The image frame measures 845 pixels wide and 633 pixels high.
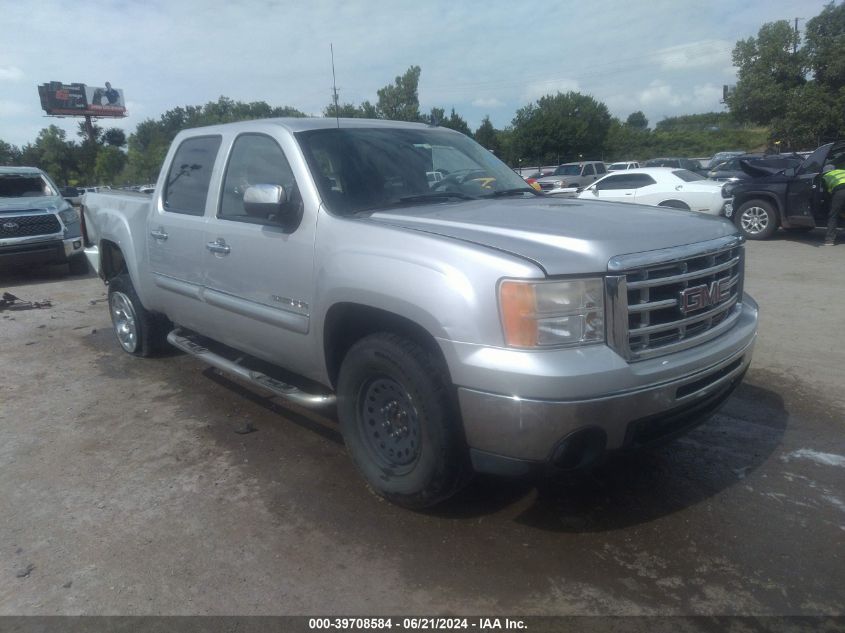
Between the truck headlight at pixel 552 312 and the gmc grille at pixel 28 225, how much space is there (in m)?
10.2

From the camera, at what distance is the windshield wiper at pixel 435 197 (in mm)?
3713

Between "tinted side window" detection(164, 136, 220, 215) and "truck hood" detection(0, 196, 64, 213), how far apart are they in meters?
7.02

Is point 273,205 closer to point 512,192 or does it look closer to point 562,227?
point 562,227

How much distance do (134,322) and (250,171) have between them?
247cm

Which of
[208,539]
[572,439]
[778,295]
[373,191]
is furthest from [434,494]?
[778,295]

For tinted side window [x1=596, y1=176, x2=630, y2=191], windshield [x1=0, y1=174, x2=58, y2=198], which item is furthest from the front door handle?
tinted side window [x1=596, y1=176, x2=630, y2=191]

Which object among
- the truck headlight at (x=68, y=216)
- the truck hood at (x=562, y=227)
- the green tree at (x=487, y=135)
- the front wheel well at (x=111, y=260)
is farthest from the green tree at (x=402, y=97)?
the green tree at (x=487, y=135)

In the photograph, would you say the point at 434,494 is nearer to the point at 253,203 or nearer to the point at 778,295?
the point at 253,203

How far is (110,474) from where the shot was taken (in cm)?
382

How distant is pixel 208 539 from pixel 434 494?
1107mm

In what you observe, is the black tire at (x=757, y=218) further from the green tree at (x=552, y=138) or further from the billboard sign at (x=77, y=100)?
the billboard sign at (x=77, y=100)

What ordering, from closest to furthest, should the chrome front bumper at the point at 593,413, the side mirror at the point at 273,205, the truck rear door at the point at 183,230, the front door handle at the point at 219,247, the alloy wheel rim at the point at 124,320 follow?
the chrome front bumper at the point at 593,413, the side mirror at the point at 273,205, the front door handle at the point at 219,247, the truck rear door at the point at 183,230, the alloy wheel rim at the point at 124,320

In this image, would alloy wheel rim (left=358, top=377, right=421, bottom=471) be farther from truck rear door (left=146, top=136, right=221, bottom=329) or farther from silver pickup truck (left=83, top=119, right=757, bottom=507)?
truck rear door (left=146, top=136, right=221, bottom=329)

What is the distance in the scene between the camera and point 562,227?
2.96 m
